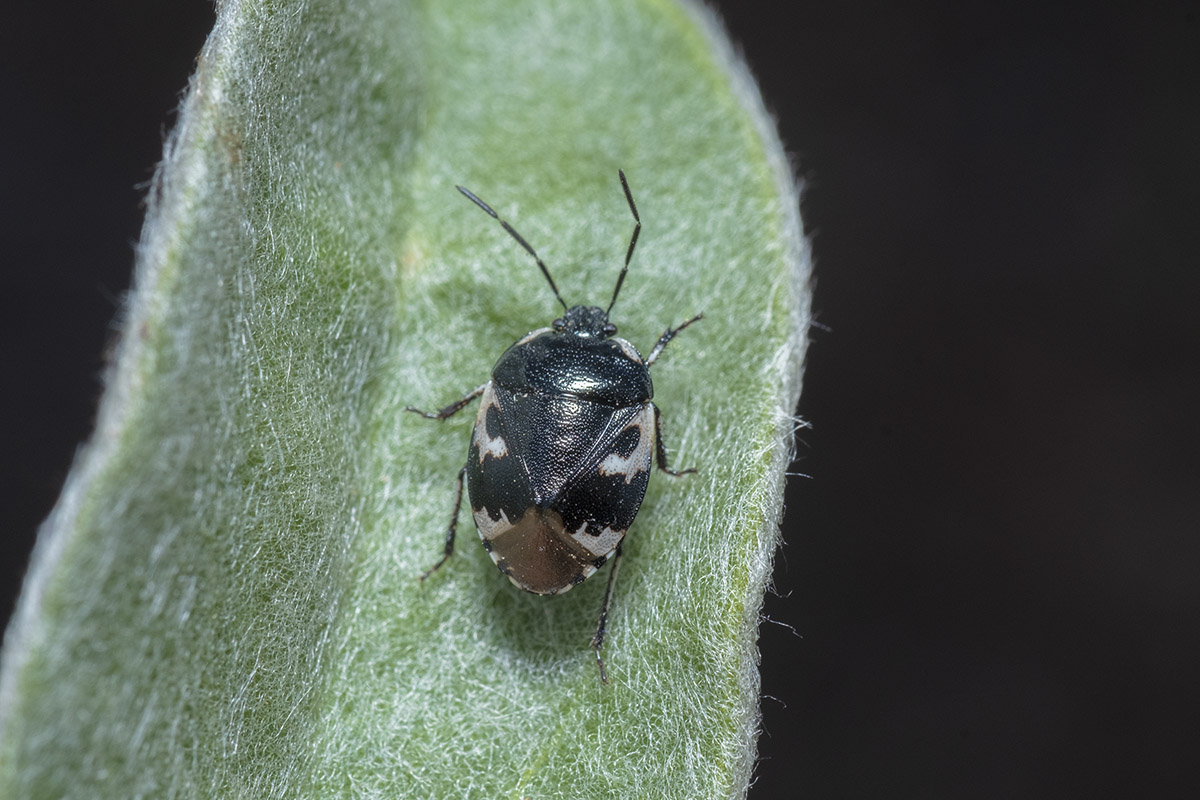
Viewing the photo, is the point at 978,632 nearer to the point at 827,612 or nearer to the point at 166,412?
the point at 827,612

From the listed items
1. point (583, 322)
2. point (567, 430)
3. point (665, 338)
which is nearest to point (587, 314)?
point (583, 322)

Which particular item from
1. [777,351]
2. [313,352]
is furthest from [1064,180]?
[313,352]

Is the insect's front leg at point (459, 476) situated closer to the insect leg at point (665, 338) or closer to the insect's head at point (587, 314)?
the insect's head at point (587, 314)

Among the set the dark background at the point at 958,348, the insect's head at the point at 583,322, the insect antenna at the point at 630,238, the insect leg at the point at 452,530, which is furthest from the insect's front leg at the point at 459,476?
the dark background at the point at 958,348

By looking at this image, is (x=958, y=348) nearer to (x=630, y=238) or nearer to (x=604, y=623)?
(x=630, y=238)

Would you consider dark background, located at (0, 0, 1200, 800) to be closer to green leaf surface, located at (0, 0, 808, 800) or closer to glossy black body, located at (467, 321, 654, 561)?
glossy black body, located at (467, 321, 654, 561)
